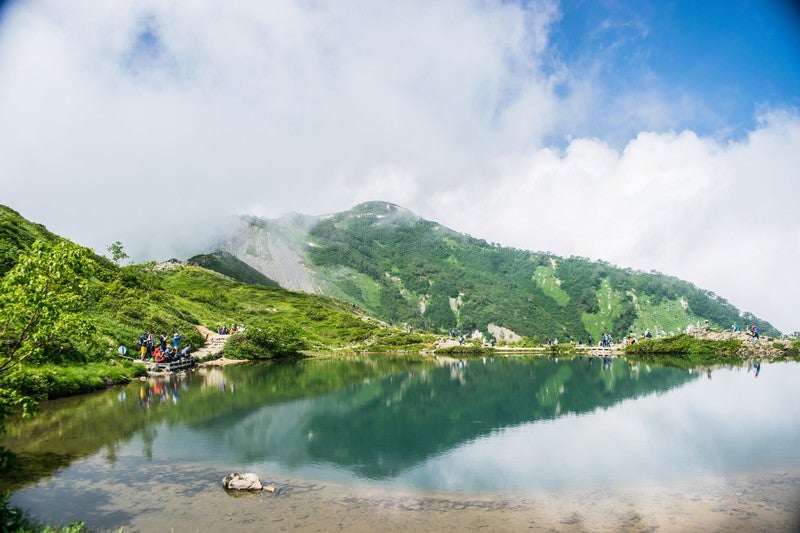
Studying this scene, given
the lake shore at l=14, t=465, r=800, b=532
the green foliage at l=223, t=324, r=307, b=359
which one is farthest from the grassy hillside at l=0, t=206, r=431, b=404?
the lake shore at l=14, t=465, r=800, b=532

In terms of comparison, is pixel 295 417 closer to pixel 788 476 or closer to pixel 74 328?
pixel 74 328

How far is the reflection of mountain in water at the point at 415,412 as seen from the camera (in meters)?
22.7

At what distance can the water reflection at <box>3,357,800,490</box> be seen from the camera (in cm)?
2031

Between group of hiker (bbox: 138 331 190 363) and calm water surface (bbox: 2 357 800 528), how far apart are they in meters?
6.52

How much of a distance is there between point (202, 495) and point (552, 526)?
11.0 meters

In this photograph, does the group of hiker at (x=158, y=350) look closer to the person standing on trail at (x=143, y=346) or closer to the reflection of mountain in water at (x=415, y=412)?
the person standing on trail at (x=143, y=346)

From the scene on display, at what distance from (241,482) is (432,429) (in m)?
13.4

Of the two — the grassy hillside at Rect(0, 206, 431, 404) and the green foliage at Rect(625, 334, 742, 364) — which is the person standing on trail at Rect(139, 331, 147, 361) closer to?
the grassy hillside at Rect(0, 206, 431, 404)

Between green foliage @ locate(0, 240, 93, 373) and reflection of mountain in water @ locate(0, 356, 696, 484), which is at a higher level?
green foliage @ locate(0, 240, 93, 373)

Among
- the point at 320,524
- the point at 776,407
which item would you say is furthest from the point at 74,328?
the point at 776,407

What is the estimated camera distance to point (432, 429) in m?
28.0

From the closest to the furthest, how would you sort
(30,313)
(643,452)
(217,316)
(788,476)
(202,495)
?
(30,313) → (202,495) → (788,476) → (643,452) → (217,316)

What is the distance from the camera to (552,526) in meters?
14.3

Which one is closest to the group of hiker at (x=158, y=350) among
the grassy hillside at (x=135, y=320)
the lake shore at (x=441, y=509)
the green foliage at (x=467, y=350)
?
the grassy hillside at (x=135, y=320)
